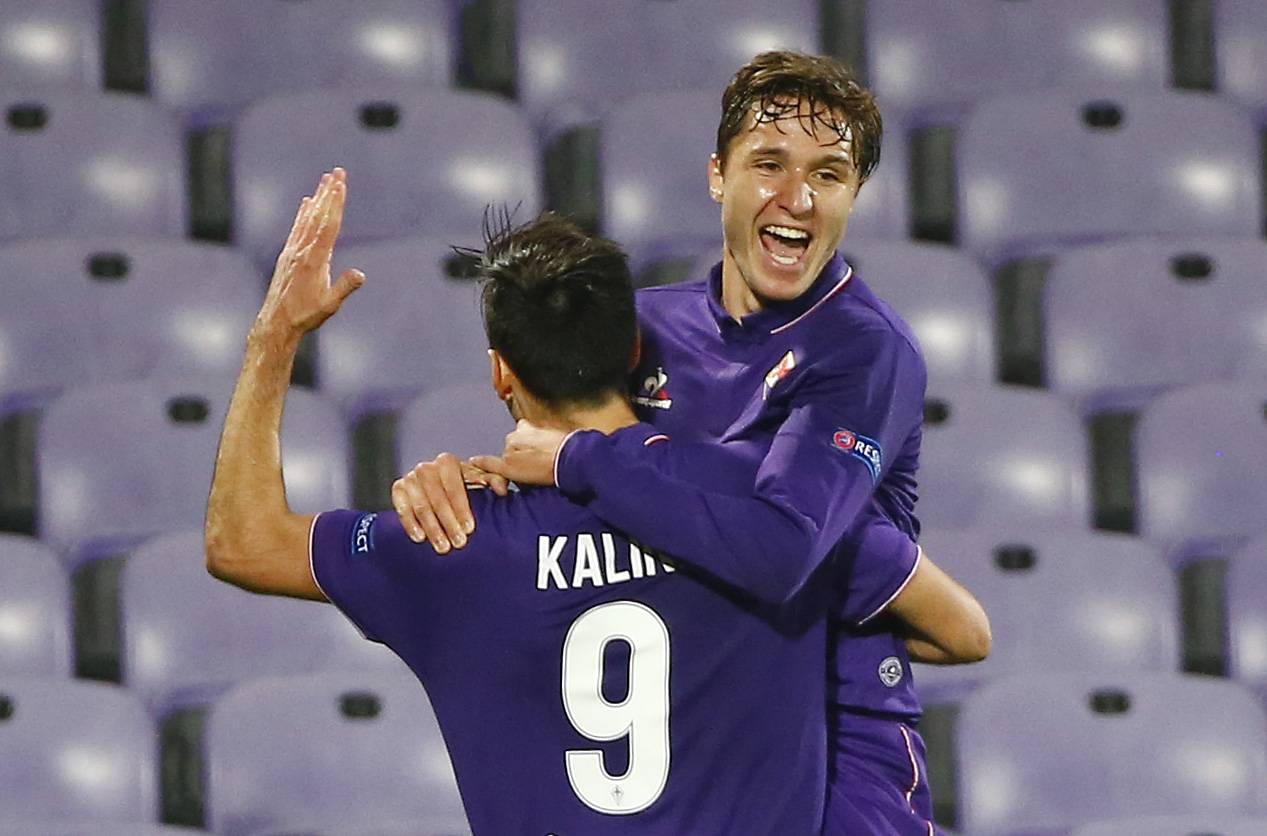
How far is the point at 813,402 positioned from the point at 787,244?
33 cm

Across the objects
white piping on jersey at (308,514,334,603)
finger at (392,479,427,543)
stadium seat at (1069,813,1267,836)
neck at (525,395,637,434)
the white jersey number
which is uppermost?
neck at (525,395,637,434)

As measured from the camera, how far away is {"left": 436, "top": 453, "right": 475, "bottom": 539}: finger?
263cm

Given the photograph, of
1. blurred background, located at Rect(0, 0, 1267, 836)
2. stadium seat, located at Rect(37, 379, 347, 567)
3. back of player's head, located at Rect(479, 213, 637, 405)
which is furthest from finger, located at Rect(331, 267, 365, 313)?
stadium seat, located at Rect(37, 379, 347, 567)

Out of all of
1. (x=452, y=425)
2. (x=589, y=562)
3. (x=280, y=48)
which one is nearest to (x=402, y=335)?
(x=452, y=425)

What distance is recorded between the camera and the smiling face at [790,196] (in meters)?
2.99

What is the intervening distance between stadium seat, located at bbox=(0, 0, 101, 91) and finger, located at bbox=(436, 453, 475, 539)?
125 inches

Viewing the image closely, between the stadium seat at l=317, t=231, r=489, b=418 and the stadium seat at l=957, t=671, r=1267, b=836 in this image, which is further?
the stadium seat at l=317, t=231, r=489, b=418

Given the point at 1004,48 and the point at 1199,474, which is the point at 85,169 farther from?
the point at 1199,474

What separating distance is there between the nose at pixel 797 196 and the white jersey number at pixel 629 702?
64cm

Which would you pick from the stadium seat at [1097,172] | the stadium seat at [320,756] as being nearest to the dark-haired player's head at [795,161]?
the stadium seat at [320,756]

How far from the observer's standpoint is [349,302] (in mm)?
4949

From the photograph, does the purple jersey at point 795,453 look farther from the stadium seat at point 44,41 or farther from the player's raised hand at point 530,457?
the stadium seat at point 44,41

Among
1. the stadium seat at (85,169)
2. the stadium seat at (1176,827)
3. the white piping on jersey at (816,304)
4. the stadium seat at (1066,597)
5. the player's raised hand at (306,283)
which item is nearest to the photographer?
the player's raised hand at (306,283)

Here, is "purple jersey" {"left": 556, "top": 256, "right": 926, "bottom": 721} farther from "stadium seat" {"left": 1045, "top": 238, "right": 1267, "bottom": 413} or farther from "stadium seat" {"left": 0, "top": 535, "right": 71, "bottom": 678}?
"stadium seat" {"left": 1045, "top": 238, "right": 1267, "bottom": 413}
